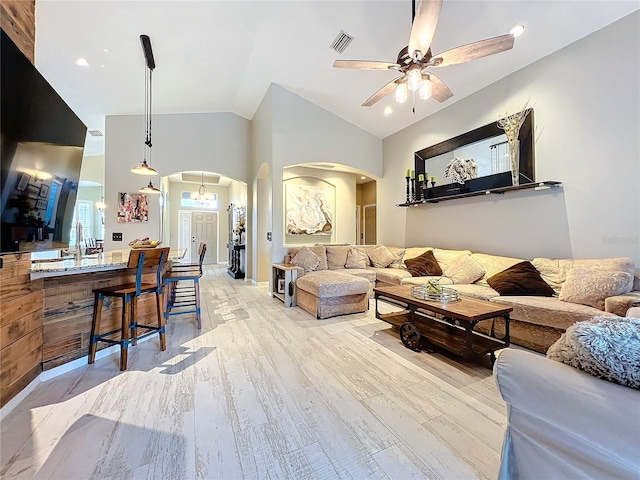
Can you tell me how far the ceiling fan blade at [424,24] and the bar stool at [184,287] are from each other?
10.8 ft

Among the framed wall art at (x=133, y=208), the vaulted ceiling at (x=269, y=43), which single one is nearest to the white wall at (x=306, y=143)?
the vaulted ceiling at (x=269, y=43)

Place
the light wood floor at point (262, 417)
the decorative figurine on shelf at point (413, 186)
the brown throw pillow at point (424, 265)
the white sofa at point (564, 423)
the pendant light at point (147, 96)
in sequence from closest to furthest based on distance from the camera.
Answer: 1. the white sofa at point (564, 423)
2. the light wood floor at point (262, 417)
3. the pendant light at point (147, 96)
4. the brown throw pillow at point (424, 265)
5. the decorative figurine on shelf at point (413, 186)

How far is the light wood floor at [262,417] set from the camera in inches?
53.0

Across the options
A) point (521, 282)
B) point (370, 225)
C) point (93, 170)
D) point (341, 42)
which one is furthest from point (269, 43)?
point (93, 170)

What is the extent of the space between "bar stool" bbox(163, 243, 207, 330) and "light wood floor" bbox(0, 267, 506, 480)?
67 cm

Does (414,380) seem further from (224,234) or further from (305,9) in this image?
(224,234)

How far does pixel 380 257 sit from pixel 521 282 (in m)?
2.60

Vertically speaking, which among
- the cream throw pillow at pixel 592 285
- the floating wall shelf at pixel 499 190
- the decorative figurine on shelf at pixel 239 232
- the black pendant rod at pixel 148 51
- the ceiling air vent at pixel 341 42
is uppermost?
the ceiling air vent at pixel 341 42

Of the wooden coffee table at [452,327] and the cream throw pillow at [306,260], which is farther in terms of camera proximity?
the cream throw pillow at [306,260]

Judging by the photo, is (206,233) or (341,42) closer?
(341,42)

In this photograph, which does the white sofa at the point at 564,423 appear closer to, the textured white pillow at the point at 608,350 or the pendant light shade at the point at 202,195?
the textured white pillow at the point at 608,350

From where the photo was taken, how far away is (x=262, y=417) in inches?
67.6

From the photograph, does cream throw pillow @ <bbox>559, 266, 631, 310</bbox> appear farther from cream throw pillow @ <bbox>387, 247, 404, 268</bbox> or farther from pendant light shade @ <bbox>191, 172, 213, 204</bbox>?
pendant light shade @ <bbox>191, 172, 213, 204</bbox>

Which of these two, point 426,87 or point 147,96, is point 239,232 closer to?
point 147,96
